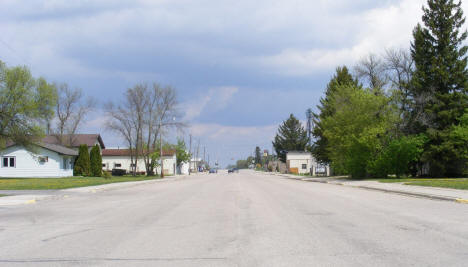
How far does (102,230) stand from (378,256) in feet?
21.2

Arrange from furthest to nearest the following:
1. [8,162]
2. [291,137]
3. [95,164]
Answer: [291,137]
[95,164]
[8,162]

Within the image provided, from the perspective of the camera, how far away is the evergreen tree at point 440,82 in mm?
40562

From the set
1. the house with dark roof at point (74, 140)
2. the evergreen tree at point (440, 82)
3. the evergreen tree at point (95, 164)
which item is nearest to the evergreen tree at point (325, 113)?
the evergreen tree at point (440, 82)

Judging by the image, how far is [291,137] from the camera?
126m

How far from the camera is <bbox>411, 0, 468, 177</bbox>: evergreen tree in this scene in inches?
1597

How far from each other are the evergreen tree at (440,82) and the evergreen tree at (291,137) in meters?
82.7

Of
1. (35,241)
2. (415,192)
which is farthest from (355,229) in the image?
(415,192)

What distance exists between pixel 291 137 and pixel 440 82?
3358 inches

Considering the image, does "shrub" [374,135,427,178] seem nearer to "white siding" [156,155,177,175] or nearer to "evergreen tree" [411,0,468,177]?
"evergreen tree" [411,0,468,177]

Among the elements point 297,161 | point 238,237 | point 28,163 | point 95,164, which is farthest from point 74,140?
point 238,237

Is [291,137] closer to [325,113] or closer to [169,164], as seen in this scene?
[169,164]

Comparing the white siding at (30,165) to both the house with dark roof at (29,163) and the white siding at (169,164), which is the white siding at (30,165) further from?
the white siding at (169,164)

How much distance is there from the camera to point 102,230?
10500 mm

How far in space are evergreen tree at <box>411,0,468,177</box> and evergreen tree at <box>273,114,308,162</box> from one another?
82740 millimetres
